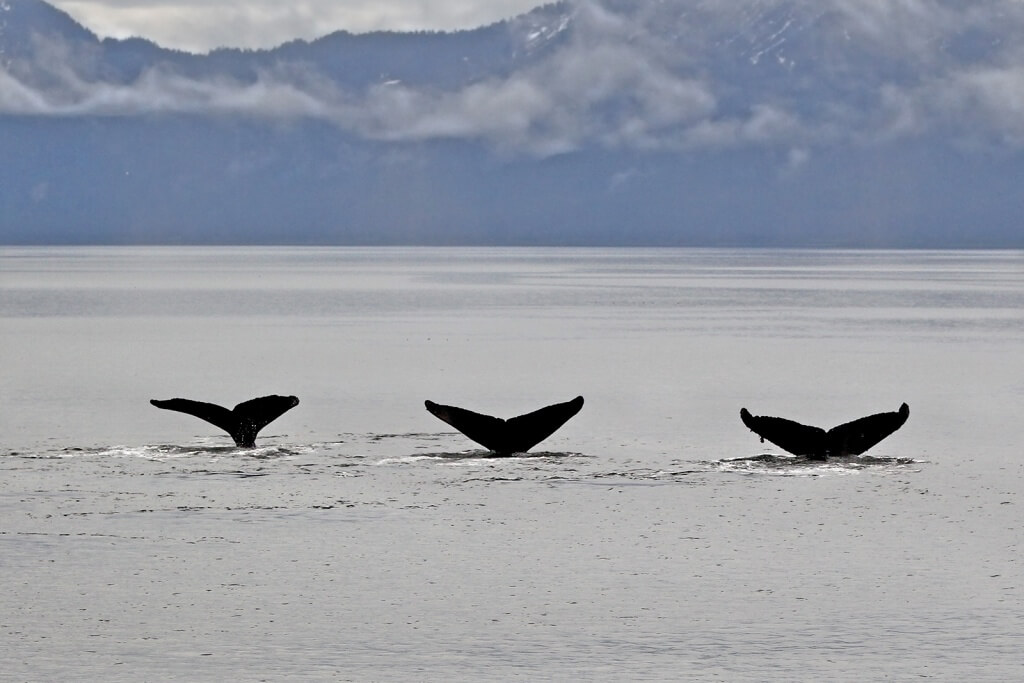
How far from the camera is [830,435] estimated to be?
74.5 ft

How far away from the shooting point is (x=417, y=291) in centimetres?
10712

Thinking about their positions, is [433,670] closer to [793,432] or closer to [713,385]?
[793,432]

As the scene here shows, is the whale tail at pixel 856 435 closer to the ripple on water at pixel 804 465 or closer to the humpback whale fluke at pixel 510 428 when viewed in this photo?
the ripple on water at pixel 804 465

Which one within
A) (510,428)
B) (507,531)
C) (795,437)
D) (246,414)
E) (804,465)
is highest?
(246,414)

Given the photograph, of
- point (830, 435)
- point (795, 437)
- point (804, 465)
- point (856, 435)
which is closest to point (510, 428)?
point (795, 437)

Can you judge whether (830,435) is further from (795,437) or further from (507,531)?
(507,531)

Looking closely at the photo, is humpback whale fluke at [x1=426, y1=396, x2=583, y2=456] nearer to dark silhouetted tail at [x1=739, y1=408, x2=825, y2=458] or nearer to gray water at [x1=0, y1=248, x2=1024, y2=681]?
gray water at [x1=0, y1=248, x2=1024, y2=681]

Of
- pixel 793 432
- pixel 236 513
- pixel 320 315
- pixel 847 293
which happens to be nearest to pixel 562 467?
pixel 793 432

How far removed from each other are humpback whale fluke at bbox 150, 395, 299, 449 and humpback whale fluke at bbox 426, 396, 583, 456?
6.95ft

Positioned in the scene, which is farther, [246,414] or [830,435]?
[246,414]

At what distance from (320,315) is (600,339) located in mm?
20473

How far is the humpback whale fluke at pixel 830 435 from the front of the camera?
73.0 feet

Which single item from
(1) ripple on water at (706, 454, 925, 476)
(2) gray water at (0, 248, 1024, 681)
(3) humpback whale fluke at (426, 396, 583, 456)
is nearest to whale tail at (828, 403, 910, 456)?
(1) ripple on water at (706, 454, 925, 476)

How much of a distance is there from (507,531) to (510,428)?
539cm
